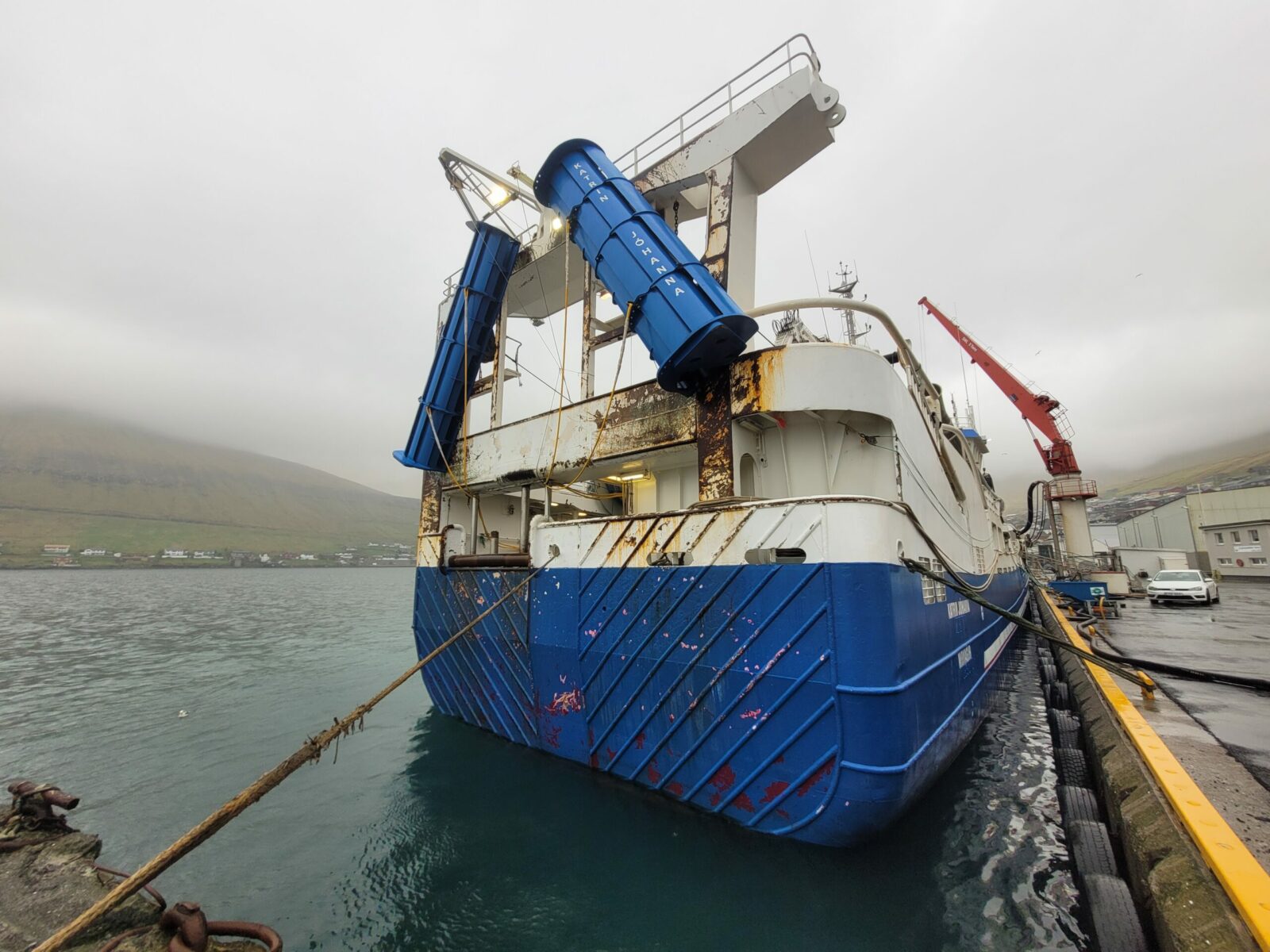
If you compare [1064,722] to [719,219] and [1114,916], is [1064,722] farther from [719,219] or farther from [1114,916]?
[719,219]

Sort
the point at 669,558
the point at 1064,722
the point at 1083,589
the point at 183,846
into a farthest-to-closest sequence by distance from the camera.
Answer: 1. the point at 1083,589
2. the point at 1064,722
3. the point at 669,558
4. the point at 183,846

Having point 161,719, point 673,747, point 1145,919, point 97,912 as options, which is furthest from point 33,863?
point 1145,919

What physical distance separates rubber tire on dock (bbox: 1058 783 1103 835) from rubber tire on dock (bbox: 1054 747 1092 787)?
584mm

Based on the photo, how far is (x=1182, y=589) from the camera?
19.9 metres

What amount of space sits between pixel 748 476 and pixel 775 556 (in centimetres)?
172

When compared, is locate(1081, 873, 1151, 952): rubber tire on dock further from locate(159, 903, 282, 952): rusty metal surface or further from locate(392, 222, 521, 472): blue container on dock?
locate(392, 222, 521, 472): blue container on dock

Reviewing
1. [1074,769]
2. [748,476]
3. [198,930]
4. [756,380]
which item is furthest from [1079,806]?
[198,930]

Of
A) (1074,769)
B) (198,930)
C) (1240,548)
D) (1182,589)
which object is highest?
(1240,548)

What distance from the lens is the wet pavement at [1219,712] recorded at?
11.8 ft

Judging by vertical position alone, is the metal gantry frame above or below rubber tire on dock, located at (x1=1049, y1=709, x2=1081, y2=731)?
above

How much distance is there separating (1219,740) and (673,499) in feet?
20.5

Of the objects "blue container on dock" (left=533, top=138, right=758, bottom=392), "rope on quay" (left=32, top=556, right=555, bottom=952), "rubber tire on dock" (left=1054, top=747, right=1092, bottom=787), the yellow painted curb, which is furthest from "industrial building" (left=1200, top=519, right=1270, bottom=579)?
"rope on quay" (left=32, top=556, right=555, bottom=952)

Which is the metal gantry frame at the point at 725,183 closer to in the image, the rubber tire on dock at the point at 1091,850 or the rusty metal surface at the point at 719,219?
the rusty metal surface at the point at 719,219

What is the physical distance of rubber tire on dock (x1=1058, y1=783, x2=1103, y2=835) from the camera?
4.89m
